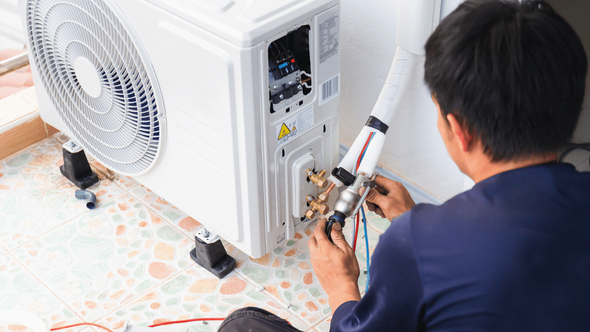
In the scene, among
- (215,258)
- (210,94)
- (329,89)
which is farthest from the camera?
(215,258)

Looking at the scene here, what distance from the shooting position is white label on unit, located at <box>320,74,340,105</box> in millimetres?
1351

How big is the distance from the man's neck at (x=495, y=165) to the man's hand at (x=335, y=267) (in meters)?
0.34

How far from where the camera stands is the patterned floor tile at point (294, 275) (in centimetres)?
152

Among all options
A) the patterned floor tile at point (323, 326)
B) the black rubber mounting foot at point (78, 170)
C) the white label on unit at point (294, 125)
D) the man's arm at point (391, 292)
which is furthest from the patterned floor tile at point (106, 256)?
the man's arm at point (391, 292)

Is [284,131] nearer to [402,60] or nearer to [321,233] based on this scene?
[321,233]

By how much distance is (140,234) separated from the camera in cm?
171

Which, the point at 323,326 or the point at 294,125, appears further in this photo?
the point at 323,326

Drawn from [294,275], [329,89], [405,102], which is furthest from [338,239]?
[405,102]

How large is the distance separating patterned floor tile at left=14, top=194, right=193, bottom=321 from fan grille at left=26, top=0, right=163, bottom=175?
7.9 inches

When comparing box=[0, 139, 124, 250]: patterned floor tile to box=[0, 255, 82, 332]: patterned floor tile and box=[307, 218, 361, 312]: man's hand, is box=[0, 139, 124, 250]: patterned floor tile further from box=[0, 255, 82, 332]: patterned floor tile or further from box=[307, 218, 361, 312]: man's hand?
box=[307, 218, 361, 312]: man's hand

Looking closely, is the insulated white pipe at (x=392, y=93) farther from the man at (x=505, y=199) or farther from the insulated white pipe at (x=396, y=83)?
the man at (x=505, y=199)

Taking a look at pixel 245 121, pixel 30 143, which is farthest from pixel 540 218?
pixel 30 143

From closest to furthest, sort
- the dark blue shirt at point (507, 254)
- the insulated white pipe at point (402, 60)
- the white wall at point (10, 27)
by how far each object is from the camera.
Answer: the dark blue shirt at point (507, 254), the insulated white pipe at point (402, 60), the white wall at point (10, 27)

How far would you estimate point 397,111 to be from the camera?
65.7 inches
